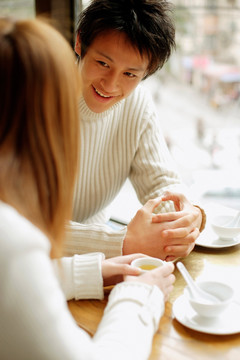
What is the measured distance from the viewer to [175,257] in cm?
137

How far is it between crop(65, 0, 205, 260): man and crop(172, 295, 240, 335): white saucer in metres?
0.25

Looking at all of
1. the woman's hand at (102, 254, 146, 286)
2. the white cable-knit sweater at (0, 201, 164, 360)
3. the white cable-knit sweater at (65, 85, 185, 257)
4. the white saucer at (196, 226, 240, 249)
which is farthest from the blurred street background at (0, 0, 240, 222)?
the white cable-knit sweater at (0, 201, 164, 360)

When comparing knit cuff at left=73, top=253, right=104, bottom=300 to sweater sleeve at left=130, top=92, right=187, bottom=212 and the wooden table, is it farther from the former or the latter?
sweater sleeve at left=130, top=92, right=187, bottom=212

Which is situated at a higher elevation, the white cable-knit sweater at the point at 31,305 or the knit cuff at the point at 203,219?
the white cable-knit sweater at the point at 31,305

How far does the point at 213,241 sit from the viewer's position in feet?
4.88

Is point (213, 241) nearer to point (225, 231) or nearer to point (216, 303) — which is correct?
point (225, 231)

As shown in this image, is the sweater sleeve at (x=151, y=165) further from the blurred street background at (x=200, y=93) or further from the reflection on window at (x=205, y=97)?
the reflection on window at (x=205, y=97)

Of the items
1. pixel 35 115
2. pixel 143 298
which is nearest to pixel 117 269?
pixel 143 298

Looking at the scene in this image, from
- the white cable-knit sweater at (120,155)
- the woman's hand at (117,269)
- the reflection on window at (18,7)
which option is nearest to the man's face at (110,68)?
the white cable-knit sweater at (120,155)

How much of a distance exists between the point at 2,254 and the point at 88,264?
0.48m

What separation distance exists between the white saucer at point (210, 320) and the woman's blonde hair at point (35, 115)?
403 mm

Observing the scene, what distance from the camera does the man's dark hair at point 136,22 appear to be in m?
1.46

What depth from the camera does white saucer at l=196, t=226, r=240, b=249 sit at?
4.76 ft

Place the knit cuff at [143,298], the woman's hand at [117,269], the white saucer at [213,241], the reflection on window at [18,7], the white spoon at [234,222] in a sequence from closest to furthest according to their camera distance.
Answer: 1. the knit cuff at [143,298]
2. the woman's hand at [117,269]
3. the white saucer at [213,241]
4. the white spoon at [234,222]
5. the reflection on window at [18,7]
